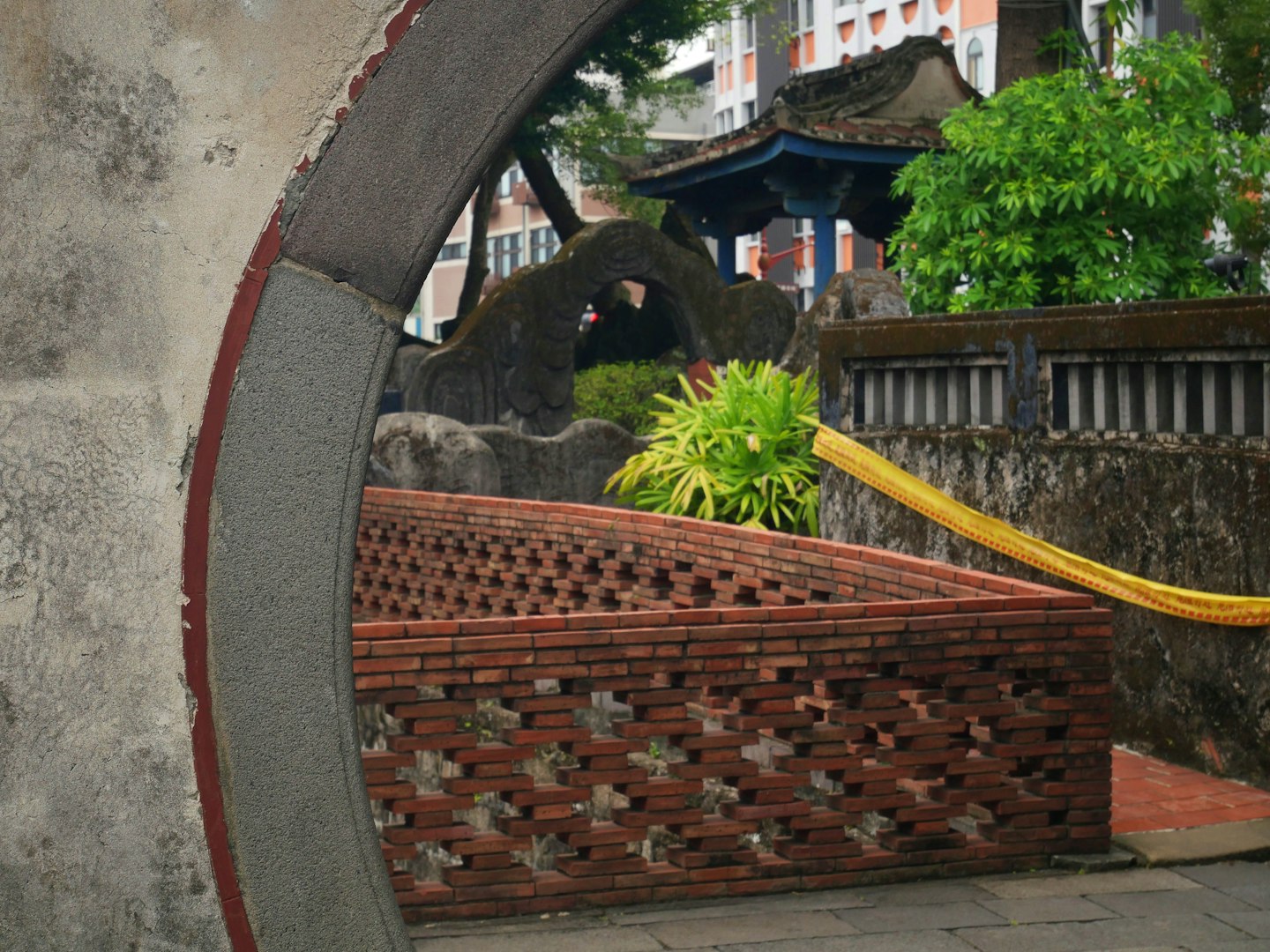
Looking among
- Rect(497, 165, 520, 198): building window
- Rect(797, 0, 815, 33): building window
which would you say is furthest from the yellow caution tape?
Rect(497, 165, 520, 198): building window

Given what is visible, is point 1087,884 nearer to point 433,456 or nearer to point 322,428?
point 322,428

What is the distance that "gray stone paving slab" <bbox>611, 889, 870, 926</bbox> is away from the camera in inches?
187

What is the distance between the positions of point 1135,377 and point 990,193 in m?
2.56

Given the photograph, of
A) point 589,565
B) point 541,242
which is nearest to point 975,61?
point 541,242

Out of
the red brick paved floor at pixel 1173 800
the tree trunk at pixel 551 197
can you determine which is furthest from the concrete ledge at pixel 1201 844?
the tree trunk at pixel 551 197

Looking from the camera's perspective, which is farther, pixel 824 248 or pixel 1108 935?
pixel 824 248

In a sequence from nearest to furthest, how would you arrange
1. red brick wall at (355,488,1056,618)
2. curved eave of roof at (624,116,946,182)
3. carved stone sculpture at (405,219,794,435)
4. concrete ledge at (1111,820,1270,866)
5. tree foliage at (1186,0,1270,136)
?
1. concrete ledge at (1111,820,1270,866)
2. red brick wall at (355,488,1056,618)
3. carved stone sculpture at (405,219,794,435)
4. curved eave of roof at (624,116,946,182)
5. tree foliage at (1186,0,1270,136)

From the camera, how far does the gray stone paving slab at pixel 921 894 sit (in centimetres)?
493

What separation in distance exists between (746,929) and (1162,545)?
10.3 feet

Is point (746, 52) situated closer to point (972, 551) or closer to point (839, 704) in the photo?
point (972, 551)

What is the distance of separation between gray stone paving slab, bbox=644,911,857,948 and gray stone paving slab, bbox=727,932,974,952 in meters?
0.05

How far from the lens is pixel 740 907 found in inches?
191

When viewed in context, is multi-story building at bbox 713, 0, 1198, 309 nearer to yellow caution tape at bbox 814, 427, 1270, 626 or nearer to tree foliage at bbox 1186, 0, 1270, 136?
tree foliage at bbox 1186, 0, 1270, 136

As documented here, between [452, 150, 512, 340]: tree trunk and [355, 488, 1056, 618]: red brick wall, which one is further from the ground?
[452, 150, 512, 340]: tree trunk
